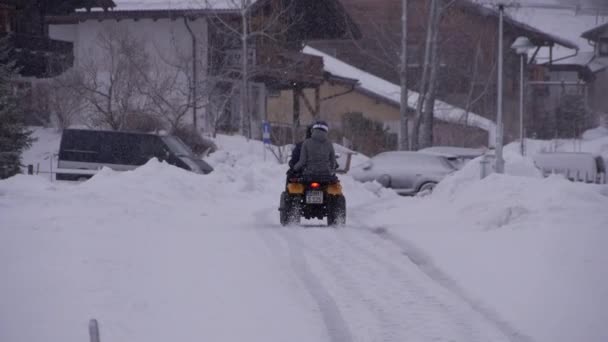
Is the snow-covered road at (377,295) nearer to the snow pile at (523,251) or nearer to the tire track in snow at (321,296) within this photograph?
the tire track in snow at (321,296)

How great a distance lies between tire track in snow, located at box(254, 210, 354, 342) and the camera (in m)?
7.48

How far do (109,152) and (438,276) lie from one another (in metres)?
17.6

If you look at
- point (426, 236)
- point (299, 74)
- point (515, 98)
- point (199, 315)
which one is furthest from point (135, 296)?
point (515, 98)

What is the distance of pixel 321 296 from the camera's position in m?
8.83

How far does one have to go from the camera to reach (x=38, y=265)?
30.1 feet

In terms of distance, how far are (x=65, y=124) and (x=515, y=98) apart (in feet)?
107

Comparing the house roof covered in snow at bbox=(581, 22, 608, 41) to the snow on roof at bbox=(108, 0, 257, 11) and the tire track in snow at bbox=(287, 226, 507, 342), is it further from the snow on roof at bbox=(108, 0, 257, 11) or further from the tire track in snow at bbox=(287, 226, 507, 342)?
the tire track in snow at bbox=(287, 226, 507, 342)

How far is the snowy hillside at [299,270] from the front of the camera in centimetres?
758

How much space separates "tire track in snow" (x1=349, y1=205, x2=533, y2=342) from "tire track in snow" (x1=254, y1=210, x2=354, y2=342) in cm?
124

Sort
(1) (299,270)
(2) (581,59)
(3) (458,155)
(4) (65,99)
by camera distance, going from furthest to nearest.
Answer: (2) (581,59)
(4) (65,99)
(3) (458,155)
(1) (299,270)

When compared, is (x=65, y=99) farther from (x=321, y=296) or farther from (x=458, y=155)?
(x=321, y=296)

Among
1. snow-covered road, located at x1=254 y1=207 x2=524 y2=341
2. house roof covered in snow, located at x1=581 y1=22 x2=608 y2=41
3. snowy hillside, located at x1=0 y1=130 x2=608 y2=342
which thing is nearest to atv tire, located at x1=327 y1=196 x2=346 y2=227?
snowy hillside, located at x1=0 y1=130 x2=608 y2=342

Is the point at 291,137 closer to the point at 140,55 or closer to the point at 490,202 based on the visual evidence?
the point at 140,55

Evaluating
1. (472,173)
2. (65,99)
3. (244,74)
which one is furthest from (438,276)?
(244,74)
